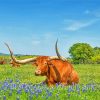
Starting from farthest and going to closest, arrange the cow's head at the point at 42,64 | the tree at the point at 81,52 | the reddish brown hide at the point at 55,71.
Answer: the tree at the point at 81,52, the reddish brown hide at the point at 55,71, the cow's head at the point at 42,64

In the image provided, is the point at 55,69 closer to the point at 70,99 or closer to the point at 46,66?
the point at 46,66

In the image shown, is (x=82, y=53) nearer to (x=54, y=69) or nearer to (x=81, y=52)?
(x=81, y=52)

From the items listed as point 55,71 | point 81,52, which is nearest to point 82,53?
point 81,52

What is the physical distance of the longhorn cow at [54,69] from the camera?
48.4ft

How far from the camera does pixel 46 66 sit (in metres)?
15.0

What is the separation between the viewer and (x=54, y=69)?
15.6 metres

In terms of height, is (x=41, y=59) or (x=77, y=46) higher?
(x=77, y=46)

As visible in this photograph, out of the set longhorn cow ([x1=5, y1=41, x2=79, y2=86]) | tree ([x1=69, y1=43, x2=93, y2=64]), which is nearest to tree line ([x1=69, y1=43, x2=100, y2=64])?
tree ([x1=69, y1=43, x2=93, y2=64])

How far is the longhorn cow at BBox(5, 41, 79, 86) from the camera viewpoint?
48.4ft

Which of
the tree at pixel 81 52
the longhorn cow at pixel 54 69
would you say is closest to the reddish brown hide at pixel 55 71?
the longhorn cow at pixel 54 69

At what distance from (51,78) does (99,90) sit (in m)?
4.19

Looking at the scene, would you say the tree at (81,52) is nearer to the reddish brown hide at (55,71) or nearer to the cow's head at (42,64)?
the reddish brown hide at (55,71)

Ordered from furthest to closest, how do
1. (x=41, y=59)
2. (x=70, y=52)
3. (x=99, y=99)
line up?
1. (x=70, y=52)
2. (x=41, y=59)
3. (x=99, y=99)

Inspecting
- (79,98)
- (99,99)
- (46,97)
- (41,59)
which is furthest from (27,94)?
(41,59)
